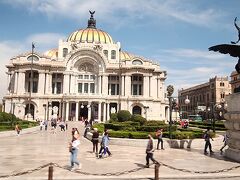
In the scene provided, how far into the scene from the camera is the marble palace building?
7550cm

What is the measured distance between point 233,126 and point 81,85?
6513 centimetres

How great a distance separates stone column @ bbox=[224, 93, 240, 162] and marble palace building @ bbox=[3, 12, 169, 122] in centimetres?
5471

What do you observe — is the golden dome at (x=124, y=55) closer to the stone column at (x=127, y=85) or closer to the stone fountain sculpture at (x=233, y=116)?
the stone column at (x=127, y=85)

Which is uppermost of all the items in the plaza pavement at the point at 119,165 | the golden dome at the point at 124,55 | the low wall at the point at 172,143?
the golden dome at the point at 124,55

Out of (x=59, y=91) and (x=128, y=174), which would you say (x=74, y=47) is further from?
(x=128, y=174)

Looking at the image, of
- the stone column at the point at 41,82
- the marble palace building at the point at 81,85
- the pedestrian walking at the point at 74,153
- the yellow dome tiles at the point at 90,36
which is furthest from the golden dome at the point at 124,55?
the pedestrian walking at the point at 74,153

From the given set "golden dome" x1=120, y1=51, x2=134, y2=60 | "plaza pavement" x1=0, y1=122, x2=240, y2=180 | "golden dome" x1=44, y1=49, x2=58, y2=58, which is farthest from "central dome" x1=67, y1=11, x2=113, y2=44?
"plaza pavement" x1=0, y1=122, x2=240, y2=180

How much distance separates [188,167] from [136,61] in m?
65.4

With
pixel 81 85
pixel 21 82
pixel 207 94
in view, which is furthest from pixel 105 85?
pixel 207 94

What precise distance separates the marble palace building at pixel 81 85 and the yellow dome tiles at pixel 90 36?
3.19 metres

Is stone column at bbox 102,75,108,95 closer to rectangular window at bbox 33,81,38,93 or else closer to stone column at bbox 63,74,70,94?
stone column at bbox 63,74,70,94

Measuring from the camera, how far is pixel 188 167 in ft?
52.7

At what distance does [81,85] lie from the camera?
8156 cm

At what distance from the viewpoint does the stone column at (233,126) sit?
18.3m
